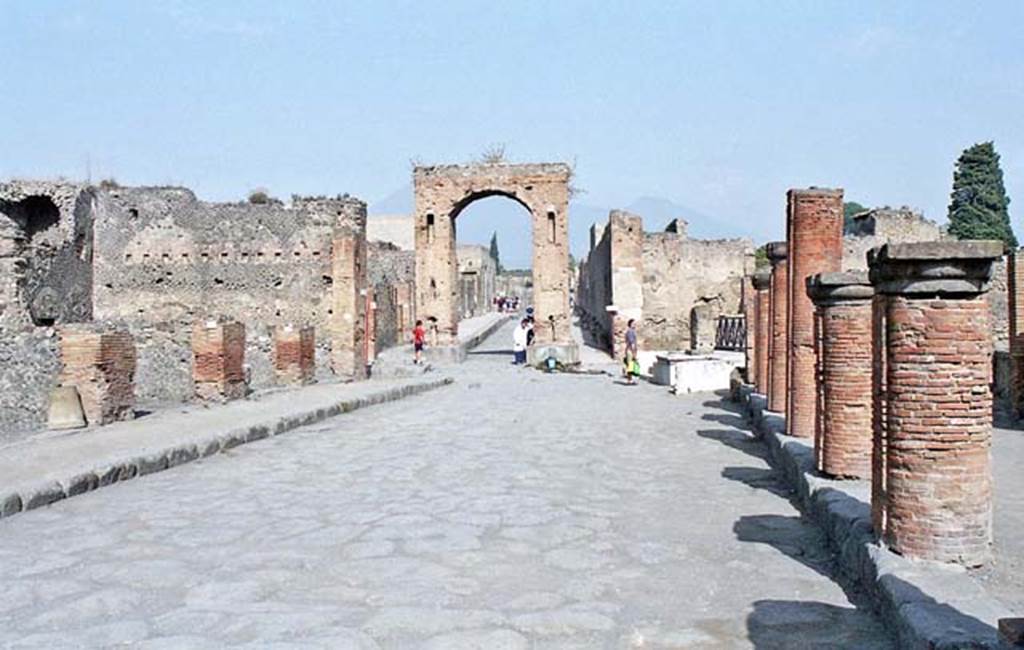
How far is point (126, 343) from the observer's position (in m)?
11.3

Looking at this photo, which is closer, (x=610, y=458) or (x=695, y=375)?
(x=610, y=458)

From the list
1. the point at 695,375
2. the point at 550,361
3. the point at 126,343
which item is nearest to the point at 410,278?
the point at 550,361

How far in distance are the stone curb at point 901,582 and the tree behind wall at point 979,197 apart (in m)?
51.8

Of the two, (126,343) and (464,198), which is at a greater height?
(464,198)

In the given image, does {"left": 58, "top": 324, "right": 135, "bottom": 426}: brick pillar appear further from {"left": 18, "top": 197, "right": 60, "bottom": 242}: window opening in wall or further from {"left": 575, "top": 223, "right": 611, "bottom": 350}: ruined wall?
{"left": 575, "top": 223, "right": 611, "bottom": 350}: ruined wall

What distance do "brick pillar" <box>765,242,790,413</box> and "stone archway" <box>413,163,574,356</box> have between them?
48.0ft

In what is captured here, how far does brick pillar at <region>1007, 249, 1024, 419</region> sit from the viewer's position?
37.2 ft

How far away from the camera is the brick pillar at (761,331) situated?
42.1 feet

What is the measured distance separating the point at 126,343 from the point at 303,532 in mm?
6082

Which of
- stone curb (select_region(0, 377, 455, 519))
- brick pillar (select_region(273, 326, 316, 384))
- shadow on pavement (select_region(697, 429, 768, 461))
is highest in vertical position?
brick pillar (select_region(273, 326, 316, 384))

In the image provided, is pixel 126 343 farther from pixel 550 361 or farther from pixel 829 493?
pixel 550 361

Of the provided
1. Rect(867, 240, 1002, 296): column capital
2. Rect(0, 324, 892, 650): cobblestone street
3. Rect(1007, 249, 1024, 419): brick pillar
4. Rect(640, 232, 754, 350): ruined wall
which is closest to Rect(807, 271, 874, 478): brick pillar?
Rect(0, 324, 892, 650): cobblestone street

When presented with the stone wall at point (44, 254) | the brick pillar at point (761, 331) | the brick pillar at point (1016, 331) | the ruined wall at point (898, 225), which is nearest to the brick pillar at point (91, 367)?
the stone wall at point (44, 254)

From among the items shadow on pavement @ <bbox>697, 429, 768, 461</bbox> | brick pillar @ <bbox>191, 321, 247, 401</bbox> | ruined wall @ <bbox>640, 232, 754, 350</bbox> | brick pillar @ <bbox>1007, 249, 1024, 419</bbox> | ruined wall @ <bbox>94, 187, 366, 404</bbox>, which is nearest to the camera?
shadow on pavement @ <bbox>697, 429, 768, 461</bbox>
